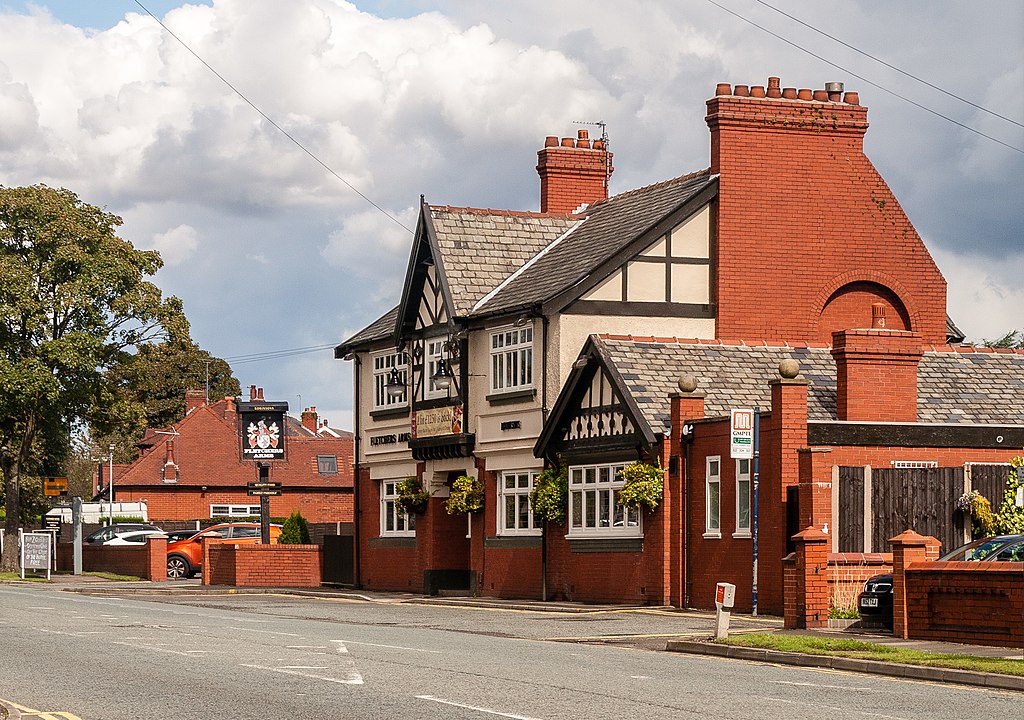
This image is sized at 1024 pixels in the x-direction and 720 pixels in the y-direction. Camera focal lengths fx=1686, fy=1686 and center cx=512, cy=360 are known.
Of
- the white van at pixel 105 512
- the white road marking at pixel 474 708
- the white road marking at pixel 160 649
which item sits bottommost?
the white van at pixel 105 512

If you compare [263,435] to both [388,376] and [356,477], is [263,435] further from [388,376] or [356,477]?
[388,376]

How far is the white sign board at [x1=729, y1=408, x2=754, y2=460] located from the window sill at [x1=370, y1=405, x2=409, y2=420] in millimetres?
16555

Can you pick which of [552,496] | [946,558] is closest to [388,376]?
[552,496]

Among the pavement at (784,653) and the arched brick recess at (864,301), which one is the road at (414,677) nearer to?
the pavement at (784,653)

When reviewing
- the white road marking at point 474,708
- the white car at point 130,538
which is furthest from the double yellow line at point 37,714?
the white car at point 130,538

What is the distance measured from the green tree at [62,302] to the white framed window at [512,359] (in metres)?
19.8

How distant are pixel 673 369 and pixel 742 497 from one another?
4.23 m

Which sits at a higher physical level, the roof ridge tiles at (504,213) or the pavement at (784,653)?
the roof ridge tiles at (504,213)

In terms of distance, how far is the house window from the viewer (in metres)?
28.9

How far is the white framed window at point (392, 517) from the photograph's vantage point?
4191 centimetres

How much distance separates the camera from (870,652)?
19219 mm

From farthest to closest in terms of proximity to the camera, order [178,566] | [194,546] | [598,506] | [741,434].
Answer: [194,546] → [178,566] → [598,506] → [741,434]

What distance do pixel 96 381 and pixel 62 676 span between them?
3902cm

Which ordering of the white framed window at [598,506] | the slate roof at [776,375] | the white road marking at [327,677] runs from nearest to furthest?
1. the white road marking at [327,677]
2. the slate roof at [776,375]
3. the white framed window at [598,506]
